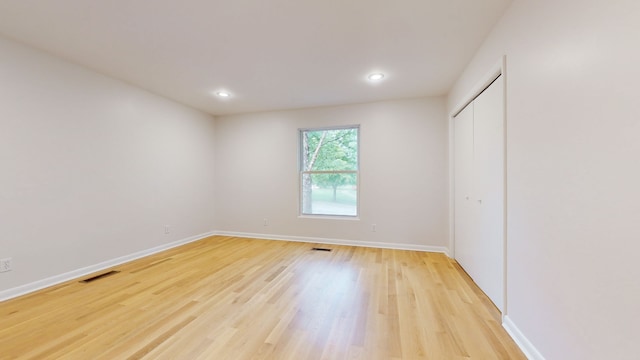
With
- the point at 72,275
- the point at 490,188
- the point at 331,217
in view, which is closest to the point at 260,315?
the point at 490,188

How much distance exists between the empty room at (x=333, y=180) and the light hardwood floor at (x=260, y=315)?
0.02 m

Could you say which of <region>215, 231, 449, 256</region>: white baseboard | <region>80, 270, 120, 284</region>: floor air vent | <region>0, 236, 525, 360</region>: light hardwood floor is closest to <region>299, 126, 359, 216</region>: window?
<region>215, 231, 449, 256</region>: white baseboard

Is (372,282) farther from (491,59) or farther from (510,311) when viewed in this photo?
(491,59)

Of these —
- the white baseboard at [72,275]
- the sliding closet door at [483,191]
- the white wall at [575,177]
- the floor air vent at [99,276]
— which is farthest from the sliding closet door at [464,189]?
the white baseboard at [72,275]

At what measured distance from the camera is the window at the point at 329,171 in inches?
174

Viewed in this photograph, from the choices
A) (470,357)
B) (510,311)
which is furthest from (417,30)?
(470,357)

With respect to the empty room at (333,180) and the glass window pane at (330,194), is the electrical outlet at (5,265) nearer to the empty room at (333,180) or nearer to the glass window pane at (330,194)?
the empty room at (333,180)

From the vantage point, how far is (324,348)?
5.33 feet

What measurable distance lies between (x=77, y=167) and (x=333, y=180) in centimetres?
352

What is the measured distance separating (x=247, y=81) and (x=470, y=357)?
359cm

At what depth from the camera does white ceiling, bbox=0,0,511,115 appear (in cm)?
188

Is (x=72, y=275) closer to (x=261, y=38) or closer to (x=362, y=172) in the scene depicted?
(x=261, y=38)

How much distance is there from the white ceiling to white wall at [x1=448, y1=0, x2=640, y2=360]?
743mm

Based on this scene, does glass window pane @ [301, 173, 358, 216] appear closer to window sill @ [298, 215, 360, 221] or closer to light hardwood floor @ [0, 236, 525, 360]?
window sill @ [298, 215, 360, 221]
